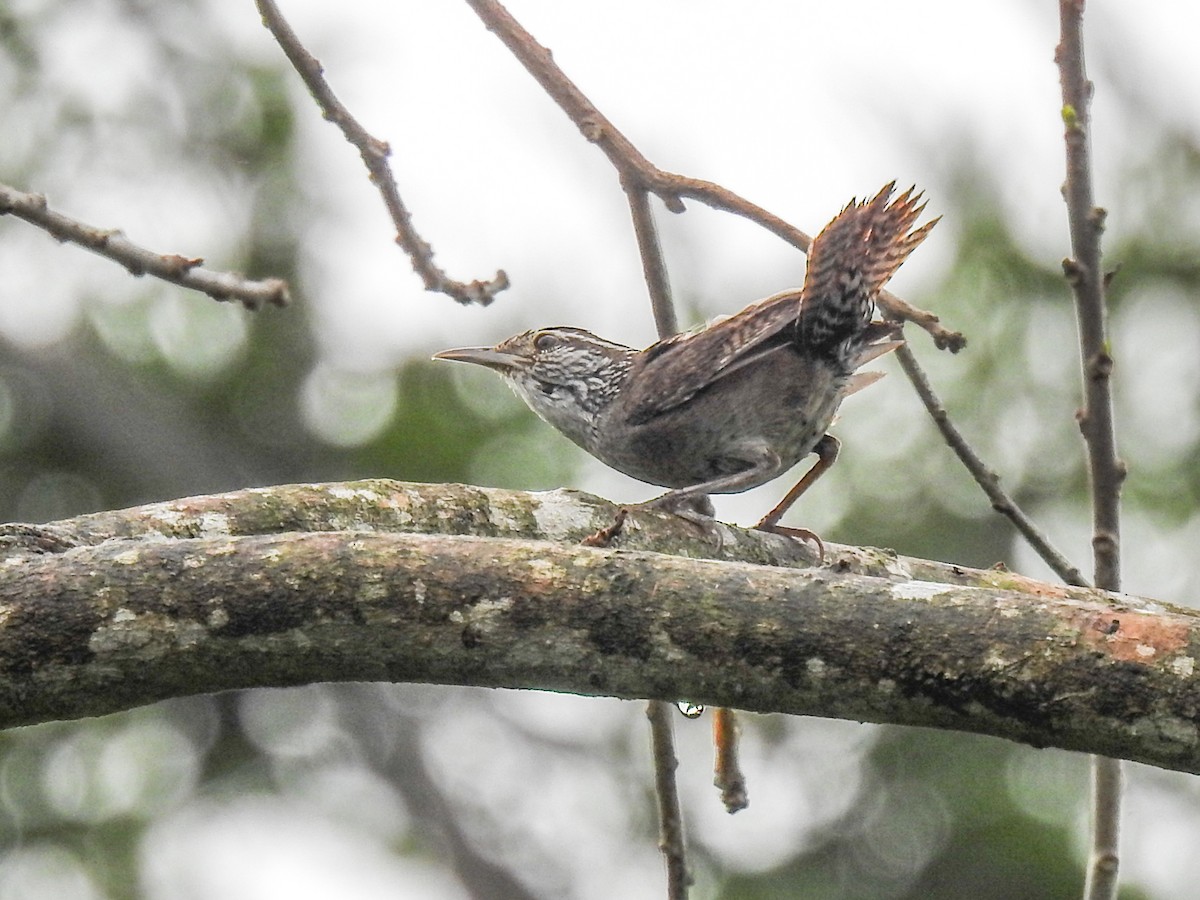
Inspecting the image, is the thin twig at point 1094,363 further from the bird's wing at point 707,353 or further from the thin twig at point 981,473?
the bird's wing at point 707,353

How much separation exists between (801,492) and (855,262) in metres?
0.81

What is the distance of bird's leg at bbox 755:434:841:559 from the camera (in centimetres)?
465

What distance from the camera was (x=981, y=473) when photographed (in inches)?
159

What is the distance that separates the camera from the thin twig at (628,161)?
4.07 metres

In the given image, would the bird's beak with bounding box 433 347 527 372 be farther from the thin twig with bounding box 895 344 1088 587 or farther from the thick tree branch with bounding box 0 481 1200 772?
the thick tree branch with bounding box 0 481 1200 772

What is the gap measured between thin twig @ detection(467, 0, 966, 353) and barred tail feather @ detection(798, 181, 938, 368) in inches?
9.3

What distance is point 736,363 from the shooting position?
196 inches

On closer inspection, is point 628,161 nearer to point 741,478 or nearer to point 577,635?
point 741,478

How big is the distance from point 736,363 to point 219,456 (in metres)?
4.48

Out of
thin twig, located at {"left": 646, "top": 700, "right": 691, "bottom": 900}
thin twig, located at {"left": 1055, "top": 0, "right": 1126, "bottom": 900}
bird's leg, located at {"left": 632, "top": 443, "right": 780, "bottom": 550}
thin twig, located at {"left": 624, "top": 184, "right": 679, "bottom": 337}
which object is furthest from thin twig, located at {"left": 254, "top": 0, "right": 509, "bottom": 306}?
thin twig, located at {"left": 1055, "top": 0, "right": 1126, "bottom": 900}

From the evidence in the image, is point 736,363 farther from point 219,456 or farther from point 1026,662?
point 219,456

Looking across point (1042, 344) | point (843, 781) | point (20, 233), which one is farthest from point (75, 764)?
point (1042, 344)

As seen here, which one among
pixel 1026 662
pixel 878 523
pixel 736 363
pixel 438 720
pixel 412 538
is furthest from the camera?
pixel 438 720

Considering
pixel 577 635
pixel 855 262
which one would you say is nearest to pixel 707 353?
pixel 855 262
